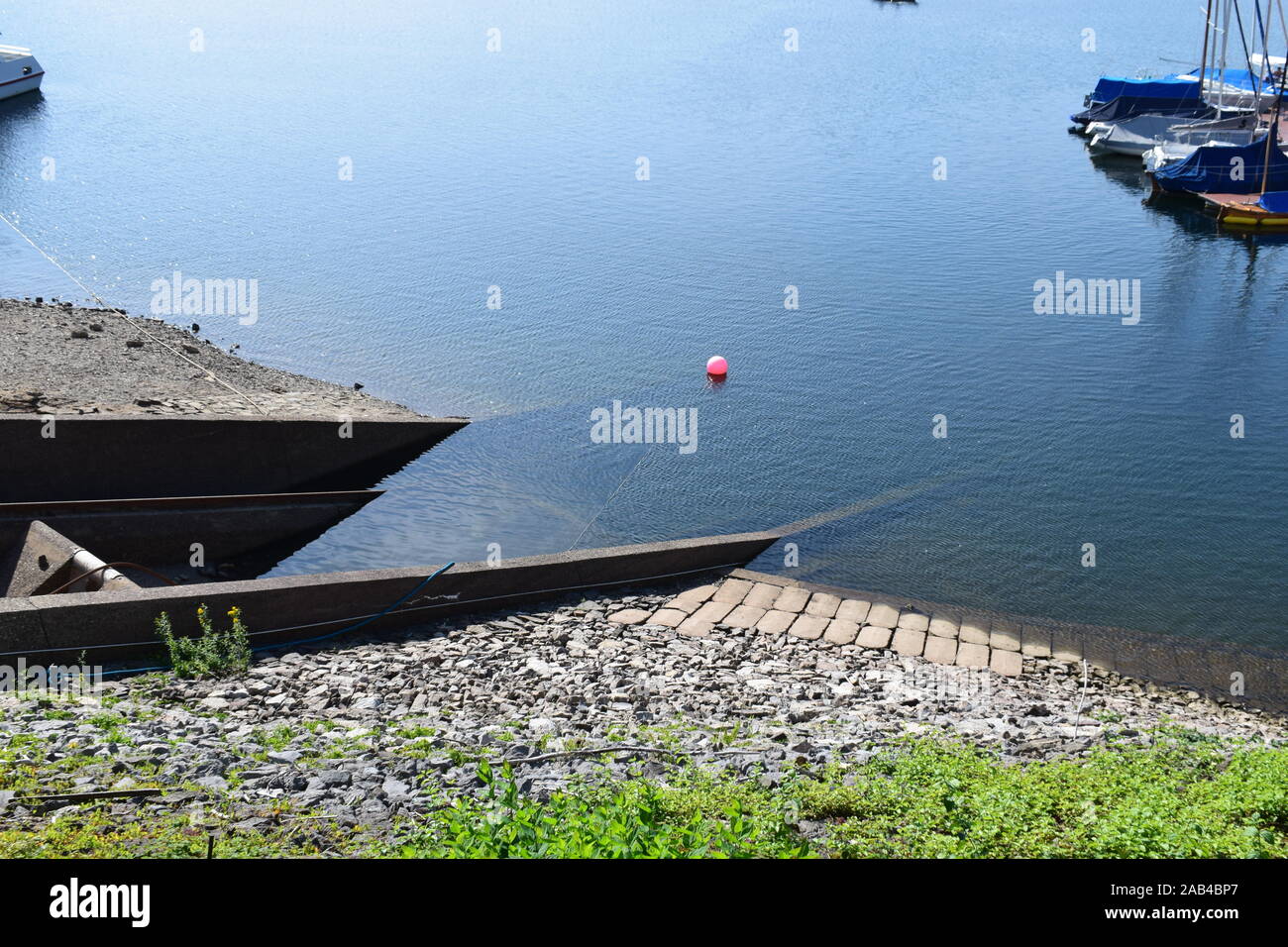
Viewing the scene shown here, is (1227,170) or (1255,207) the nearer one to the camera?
(1255,207)

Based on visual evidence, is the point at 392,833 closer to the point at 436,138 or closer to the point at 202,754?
the point at 202,754

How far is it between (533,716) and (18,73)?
159 ft

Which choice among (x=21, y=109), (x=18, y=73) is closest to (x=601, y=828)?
(x=21, y=109)

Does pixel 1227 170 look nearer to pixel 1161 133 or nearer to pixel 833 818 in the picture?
pixel 1161 133

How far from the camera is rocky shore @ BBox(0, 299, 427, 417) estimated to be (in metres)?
16.3

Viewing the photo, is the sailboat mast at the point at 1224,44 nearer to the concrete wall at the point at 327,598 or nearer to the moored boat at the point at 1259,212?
the moored boat at the point at 1259,212

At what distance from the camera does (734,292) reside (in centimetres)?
2597

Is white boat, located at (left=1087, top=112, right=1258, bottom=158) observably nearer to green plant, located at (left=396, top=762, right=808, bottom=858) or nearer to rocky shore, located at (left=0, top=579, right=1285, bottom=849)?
rocky shore, located at (left=0, top=579, right=1285, bottom=849)

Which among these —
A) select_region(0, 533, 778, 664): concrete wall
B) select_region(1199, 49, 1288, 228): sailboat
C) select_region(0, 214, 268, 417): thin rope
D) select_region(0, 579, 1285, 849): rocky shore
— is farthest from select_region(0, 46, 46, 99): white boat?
select_region(1199, 49, 1288, 228): sailboat

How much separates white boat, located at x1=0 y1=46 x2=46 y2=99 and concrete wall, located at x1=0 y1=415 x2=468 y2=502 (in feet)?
129

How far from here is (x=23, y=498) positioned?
45.9 feet

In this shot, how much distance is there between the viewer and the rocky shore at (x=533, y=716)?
771cm

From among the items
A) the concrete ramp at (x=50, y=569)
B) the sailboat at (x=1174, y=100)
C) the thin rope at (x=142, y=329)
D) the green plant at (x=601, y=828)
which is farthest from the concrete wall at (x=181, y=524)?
the sailboat at (x=1174, y=100)
